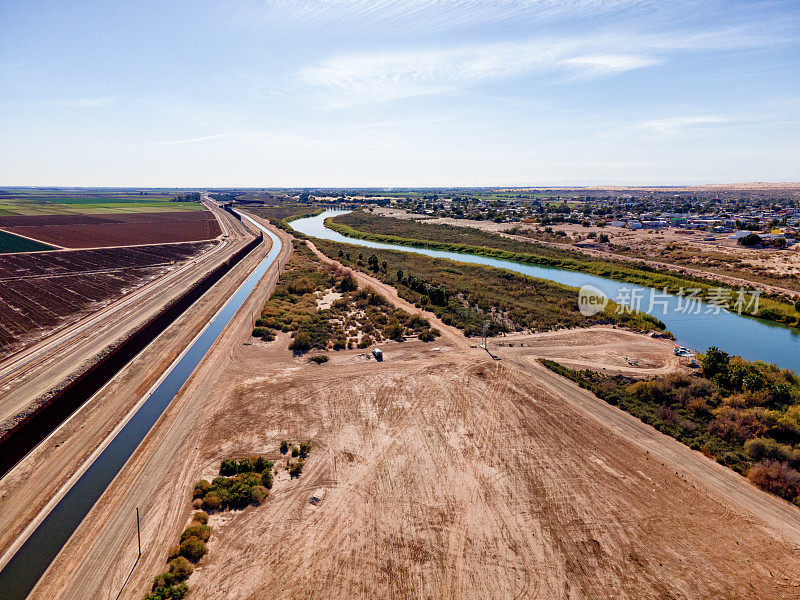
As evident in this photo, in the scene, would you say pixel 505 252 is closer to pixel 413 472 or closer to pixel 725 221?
pixel 413 472

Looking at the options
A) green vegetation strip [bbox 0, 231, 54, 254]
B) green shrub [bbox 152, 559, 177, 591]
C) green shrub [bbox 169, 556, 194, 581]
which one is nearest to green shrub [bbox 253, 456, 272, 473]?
green shrub [bbox 169, 556, 194, 581]

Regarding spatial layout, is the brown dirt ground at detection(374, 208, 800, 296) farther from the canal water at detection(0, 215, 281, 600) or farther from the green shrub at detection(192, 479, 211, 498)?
the canal water at detection(0, 215, 281, 600)

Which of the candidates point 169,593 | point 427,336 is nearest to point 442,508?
point 169,593

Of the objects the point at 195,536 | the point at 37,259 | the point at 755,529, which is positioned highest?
the point at 37,259

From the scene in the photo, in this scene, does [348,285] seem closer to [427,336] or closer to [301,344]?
[427,336]

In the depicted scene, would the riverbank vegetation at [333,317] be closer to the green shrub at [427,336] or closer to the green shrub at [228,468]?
the green shrub at [427,336]

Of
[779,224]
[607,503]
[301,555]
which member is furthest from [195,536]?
[779,224]
